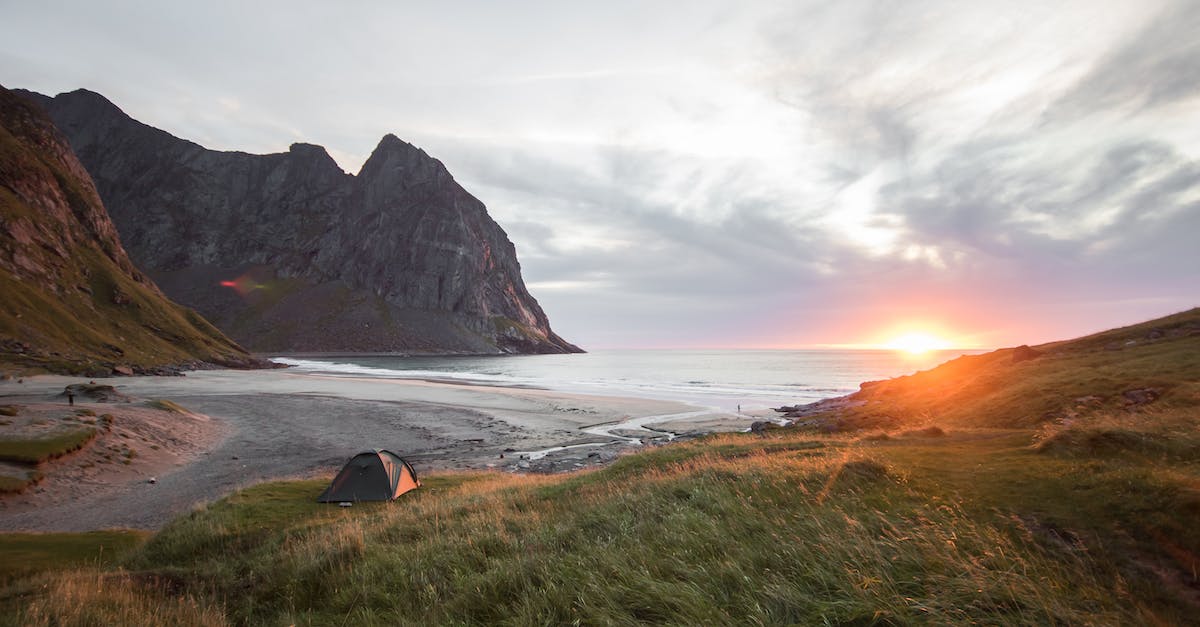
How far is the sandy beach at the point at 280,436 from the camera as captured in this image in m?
20.0

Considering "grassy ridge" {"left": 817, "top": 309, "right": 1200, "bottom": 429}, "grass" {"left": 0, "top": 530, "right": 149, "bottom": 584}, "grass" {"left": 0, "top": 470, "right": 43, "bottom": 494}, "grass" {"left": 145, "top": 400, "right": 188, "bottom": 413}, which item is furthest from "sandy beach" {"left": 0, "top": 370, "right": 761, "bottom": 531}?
"grassy ridge" {"left": 817, "top": 309, "right": 1200, "bottom": 429}

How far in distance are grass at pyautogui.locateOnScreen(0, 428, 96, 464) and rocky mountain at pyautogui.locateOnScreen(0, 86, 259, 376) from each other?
4902 centimetres

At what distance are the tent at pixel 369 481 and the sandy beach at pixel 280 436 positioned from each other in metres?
5.43

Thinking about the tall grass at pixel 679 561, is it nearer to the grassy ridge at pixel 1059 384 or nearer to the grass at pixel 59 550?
the grass at pixel 59 550

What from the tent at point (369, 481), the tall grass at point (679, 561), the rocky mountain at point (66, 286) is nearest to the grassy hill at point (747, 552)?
the tall grass at point (679, 561)

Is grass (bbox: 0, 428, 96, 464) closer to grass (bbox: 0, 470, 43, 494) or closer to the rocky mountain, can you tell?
grass (bbox: 0, 470, 43, 494)

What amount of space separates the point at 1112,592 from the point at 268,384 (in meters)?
80.1

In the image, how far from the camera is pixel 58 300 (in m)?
79.6

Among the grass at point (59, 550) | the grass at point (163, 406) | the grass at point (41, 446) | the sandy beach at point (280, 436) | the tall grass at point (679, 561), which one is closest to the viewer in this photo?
the tall grass at point (679, 561)

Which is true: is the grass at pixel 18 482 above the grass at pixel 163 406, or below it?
below

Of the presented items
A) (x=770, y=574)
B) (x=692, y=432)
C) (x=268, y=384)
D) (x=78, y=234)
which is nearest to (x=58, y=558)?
(x=770, y=574)

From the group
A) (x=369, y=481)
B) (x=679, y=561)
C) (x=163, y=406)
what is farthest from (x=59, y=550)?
(x=163, y=406)

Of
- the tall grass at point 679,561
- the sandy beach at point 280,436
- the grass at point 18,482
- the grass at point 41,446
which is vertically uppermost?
the tall grass at point 679,561

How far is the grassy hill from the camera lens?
484 centimetres
